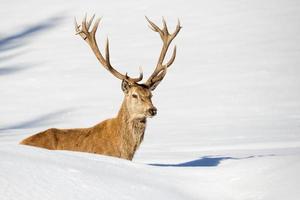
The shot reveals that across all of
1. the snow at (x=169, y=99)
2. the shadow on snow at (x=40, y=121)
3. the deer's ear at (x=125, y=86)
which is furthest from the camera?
the shadow on snow at (x=40, y=121)

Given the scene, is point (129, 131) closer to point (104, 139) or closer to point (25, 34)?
point (104, 139)

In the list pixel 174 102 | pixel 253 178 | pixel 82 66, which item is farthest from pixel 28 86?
pixel 253 178

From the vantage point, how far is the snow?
5.86 m

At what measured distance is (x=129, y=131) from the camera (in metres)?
10.3

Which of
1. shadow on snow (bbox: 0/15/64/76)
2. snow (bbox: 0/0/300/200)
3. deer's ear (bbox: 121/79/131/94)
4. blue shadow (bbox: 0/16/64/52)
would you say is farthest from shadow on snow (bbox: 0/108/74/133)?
blue shadow (bbox: 0/16/64/52)

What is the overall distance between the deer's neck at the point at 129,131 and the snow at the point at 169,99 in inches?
13.2

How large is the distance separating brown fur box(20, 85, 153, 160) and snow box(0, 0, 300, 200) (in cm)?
45

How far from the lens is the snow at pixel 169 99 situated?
5.86 metres

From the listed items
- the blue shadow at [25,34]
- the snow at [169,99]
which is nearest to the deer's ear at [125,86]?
the snow at [169,99]

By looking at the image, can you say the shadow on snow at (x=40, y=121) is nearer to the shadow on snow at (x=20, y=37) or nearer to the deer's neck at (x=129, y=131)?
the shadow on snow at (x=20, y=37)

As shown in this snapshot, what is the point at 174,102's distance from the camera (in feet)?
84.8

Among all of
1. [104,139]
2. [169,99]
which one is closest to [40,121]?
[169,99]

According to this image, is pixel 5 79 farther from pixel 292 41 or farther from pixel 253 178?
pixel 253 178

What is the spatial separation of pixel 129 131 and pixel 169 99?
53.4 feet
